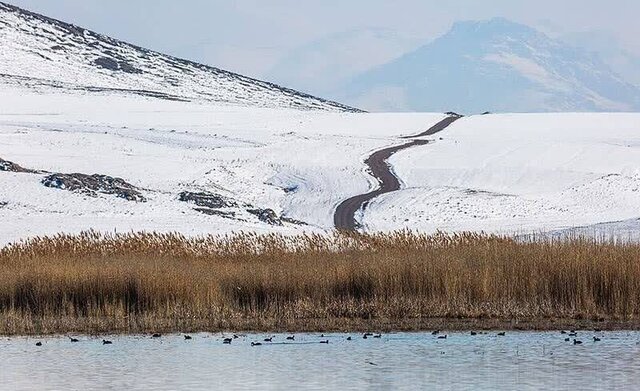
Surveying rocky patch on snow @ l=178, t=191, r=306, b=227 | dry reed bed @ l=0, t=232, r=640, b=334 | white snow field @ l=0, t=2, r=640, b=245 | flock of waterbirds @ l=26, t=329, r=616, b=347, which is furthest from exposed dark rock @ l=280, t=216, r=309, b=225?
flock of waterbirds @ l=26, t=329, r=616, b=347

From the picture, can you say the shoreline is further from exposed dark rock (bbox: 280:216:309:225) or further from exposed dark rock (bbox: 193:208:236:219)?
exposed dark rock (bbox: 280:216:309:225)

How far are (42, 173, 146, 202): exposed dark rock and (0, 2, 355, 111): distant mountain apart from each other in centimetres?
6217

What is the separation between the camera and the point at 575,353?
15531 millimetres

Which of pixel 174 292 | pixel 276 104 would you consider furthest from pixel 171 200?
pixel 276 104

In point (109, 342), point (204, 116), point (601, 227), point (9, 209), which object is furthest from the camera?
point (204, 116)

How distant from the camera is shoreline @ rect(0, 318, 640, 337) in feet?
59.0

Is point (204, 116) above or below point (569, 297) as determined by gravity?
above

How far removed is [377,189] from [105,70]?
7266 cm

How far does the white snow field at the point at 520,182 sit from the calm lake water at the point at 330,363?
895 inches

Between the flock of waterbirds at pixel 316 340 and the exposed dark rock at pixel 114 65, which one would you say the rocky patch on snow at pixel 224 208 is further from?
the exposed dark rock at pixel 114 65

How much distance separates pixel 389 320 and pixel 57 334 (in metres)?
Answer: 5.25

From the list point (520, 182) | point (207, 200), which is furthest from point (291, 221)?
point (520, 182)

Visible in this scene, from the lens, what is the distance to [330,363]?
15.1m

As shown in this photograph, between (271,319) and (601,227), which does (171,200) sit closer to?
(601,227)
